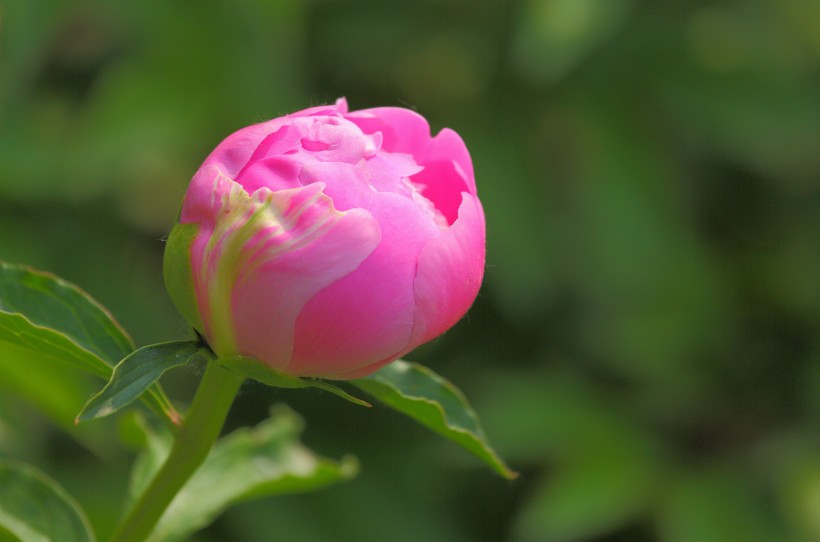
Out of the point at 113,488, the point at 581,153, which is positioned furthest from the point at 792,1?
the point at 113,488

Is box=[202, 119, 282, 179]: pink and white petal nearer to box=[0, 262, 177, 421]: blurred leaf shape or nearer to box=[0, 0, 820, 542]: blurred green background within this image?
box=[0, 262, 177, 421]: blurred leaf shape

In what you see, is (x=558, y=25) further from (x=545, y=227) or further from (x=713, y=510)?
(x=713, y=510)

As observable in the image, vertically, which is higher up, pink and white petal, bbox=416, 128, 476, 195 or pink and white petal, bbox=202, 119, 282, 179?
pink and white petal, bbox=202, 119, 282, 179

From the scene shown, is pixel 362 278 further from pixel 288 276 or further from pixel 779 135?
pixel 779 135

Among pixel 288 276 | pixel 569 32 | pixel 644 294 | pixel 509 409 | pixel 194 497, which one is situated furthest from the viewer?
pixel 644 294

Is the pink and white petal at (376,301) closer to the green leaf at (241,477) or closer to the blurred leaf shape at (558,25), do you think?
the green leaf at (241,477)

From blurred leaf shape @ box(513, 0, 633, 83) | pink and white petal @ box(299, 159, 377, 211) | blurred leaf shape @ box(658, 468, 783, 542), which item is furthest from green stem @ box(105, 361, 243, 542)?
blurred leaf shape @ box(658, 468, 783, 542)
